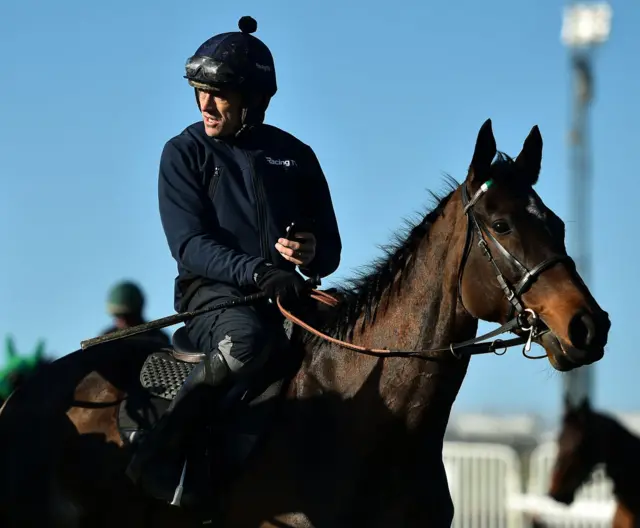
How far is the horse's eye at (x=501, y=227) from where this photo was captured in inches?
233

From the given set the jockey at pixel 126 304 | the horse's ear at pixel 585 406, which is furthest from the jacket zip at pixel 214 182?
the horse's ear at pixel 585 406

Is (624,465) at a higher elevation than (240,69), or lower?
lower

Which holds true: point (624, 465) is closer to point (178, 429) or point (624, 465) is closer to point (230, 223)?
point (230, 223)

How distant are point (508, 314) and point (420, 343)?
521 mm

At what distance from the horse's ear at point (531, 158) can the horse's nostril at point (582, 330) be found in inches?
36.1

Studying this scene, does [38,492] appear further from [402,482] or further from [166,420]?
[402,482]

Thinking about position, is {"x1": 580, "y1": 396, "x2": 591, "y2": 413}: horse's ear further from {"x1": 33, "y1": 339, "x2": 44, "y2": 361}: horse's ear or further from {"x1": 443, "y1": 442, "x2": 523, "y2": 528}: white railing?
{"x1": 33, "y1": 339, "x2": 44, "y2": 361}: horse's ear

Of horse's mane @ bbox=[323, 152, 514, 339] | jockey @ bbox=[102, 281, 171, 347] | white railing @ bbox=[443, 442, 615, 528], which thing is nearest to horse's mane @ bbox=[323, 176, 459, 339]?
horse's mane @ bbox=[323, 152, 514, 339]

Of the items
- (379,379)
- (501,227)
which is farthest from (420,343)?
(501,227)

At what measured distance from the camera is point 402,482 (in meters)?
6.05

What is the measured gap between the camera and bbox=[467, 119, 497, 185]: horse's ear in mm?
6102

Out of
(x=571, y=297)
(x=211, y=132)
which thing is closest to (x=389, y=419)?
(x=571, y=297)

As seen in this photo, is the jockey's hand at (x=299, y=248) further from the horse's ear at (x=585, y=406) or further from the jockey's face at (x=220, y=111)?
the horse's ear at (x=585, y=406)

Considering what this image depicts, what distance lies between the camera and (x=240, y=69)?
6.81m
